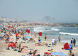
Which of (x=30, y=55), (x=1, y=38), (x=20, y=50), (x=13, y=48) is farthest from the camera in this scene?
(x=1, y=38)

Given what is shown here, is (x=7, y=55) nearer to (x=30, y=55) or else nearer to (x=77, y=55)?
(x=30, y=55)

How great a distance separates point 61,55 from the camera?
944 cm

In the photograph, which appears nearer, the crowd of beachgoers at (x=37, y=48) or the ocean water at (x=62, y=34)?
the crowd of beachgoers at (x=37, y=48)

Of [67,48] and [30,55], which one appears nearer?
[30,55]

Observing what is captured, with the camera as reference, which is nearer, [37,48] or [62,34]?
[37,48]

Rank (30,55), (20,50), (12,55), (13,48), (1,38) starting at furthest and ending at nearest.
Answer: (1,38)
(13,48)
(20,50)
(12,55)
(30,55)

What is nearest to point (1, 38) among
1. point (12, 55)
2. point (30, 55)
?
point (12, 55)

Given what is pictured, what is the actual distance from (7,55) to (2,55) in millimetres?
383

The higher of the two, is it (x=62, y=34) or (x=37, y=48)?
(x=37, y=48)

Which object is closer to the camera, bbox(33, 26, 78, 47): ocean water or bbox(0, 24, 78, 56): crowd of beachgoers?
bbox(0, 24, 78, 56): crowd of beachgoers

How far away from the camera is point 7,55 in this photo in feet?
31.2

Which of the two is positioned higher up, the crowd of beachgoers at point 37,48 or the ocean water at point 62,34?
the crowd of beachgoers at point 37,48

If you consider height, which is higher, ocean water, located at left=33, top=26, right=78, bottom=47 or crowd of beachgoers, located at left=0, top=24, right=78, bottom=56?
crowd of beachgoers, located at left=0, top=24, right=78, bottom=56

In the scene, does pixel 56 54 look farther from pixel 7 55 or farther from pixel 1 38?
pixel 1 38
